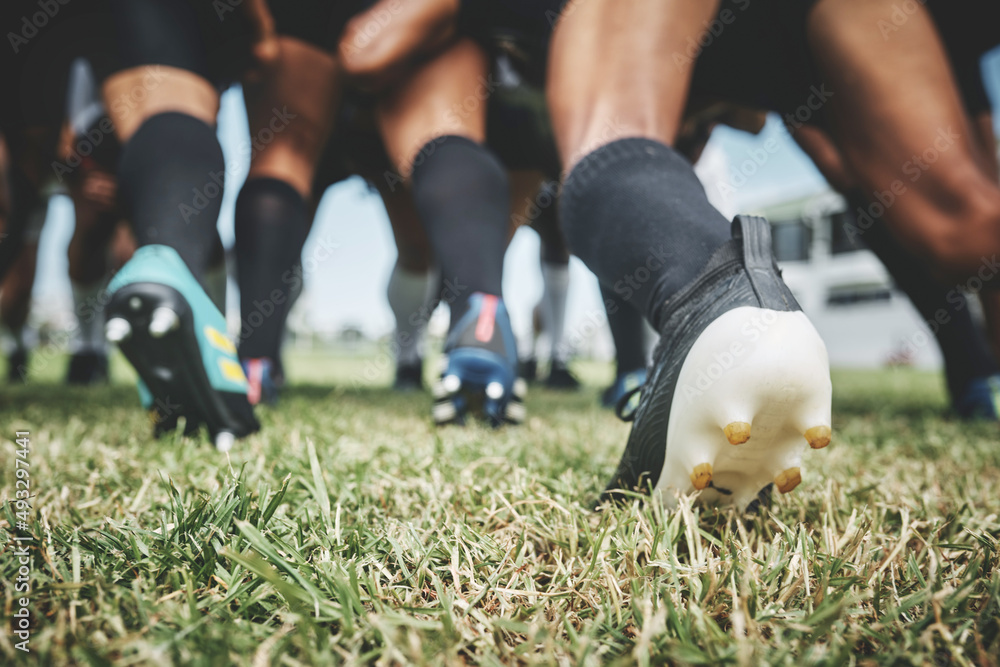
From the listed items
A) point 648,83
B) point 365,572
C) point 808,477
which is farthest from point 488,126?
point 365,572

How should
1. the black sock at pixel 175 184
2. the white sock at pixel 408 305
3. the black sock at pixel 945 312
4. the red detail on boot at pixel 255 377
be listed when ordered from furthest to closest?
the white sock at pixel 408 305, the black sock at pixel 945 312, the red detail on boot at pixel 255 377, the black sock at pixel 175 184

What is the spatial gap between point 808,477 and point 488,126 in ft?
5.59

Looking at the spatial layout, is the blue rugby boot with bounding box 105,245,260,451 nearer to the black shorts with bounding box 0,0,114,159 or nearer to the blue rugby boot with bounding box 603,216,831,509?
the blue rugby boot with bounding box 603,216,831,509

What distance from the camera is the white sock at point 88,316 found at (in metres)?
2.96

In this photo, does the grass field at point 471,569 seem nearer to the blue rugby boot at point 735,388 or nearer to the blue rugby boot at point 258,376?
the blue rugby boot at point 735,388

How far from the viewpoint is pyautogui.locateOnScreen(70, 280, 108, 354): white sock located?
296 centimetres

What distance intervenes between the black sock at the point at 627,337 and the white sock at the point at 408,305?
1.29 metres

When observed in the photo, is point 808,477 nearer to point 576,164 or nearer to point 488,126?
point 576,164

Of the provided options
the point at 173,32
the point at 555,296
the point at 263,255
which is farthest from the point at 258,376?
the point at 555,296

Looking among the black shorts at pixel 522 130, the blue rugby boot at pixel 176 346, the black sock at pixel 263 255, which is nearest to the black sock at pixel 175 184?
the blue rugby boot at pixel 176 346

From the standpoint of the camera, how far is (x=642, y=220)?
68 centimetres

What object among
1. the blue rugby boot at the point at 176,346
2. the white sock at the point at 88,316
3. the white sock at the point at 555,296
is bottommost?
the white sock at the point at 555,296

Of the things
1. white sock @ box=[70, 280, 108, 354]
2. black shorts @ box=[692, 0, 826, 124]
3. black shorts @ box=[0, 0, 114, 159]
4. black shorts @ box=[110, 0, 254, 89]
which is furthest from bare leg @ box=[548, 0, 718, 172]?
white sock @ box=[70, 280, 108, 354]

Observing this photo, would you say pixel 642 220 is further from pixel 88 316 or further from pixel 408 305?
pixel 88 316
